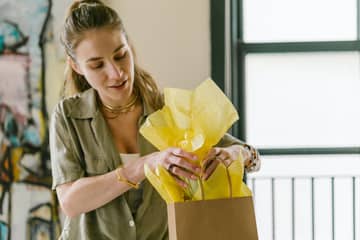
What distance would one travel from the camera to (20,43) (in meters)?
2.90

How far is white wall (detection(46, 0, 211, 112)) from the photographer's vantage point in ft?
9.32

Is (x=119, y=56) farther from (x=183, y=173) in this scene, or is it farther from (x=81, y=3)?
(x=183, y=173)

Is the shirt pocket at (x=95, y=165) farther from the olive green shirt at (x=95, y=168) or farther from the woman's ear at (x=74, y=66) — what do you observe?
the woman's ear at (x=74, y=66)

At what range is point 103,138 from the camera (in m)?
1.84

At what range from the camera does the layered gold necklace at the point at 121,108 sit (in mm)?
1896

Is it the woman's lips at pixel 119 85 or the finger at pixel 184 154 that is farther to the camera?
the woman's lips at pixel 119 85

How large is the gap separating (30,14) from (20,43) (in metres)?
0.13

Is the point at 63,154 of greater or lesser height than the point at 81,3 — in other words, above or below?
below

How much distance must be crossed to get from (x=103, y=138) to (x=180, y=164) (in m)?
0.41

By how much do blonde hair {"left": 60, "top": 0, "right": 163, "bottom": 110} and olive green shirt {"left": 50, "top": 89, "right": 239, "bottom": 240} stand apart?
2.4 inches

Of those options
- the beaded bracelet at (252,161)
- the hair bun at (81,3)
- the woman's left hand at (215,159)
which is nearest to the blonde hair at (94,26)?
the hair bun at (81,3)

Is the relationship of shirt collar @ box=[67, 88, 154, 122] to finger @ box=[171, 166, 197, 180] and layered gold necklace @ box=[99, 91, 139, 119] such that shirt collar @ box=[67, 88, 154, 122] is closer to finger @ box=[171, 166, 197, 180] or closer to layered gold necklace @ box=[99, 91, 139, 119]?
layered gold necklace @ box=[99, 91, 139, 119]

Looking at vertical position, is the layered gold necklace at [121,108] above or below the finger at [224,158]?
above

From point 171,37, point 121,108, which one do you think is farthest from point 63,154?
point 171,37
